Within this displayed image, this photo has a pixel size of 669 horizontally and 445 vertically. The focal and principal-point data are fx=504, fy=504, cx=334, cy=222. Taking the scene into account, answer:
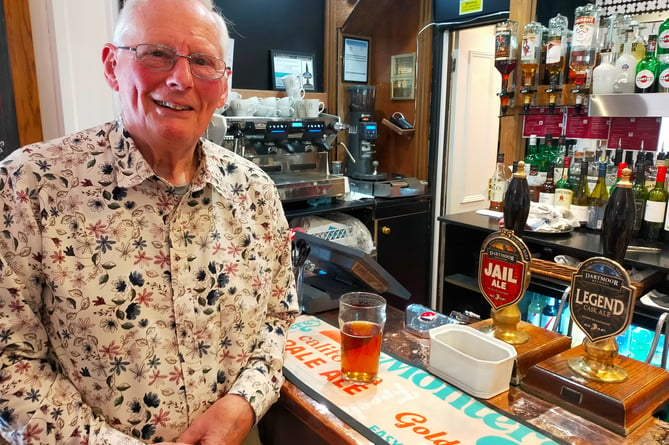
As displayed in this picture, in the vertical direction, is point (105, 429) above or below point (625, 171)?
below

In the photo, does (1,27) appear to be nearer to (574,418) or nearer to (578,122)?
(574,418)

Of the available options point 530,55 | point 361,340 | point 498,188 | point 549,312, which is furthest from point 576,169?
point 361,340

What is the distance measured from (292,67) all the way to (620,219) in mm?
3327

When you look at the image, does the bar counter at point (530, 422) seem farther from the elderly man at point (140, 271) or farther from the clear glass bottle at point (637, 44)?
the clear glass bottle at point (637, 44)

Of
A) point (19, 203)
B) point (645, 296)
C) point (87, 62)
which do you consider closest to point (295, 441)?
point (19, 203)

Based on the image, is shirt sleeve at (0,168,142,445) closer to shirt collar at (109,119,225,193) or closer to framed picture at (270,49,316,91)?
shirt collar at (109,119,225,193)

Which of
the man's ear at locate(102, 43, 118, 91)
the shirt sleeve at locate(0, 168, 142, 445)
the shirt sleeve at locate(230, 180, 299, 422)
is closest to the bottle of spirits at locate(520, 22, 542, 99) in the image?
the shirt sleeve at locate(230, 180, 299, 422)

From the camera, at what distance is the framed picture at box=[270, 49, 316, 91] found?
389cm

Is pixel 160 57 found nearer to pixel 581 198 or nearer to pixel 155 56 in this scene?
pixel 155 56

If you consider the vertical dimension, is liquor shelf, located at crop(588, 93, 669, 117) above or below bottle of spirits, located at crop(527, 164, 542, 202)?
above

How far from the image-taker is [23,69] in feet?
7.52

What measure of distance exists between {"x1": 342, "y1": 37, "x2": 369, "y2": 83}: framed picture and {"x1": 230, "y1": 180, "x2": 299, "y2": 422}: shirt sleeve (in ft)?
10.7

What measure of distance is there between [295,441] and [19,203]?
79cm

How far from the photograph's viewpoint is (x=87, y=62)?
2342 millimetres
